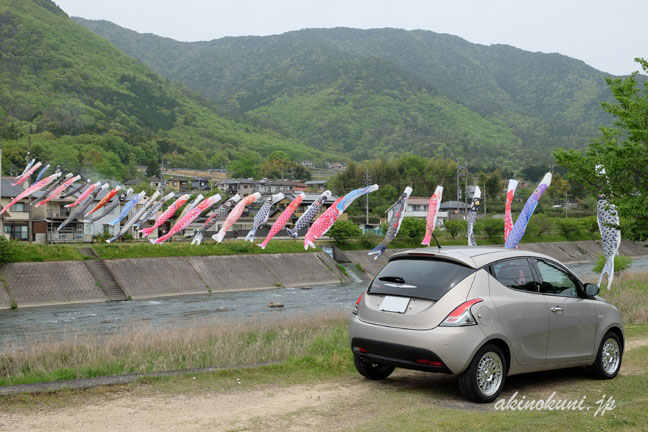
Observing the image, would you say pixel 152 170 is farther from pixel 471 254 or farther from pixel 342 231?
pixel 471 254

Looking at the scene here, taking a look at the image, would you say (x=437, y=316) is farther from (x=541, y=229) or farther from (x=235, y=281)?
(x=541, y=229)

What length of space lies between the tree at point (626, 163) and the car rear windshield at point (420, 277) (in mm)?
4032

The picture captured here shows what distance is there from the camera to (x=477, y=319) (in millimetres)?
6387

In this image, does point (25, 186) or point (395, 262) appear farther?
point (25, 186)

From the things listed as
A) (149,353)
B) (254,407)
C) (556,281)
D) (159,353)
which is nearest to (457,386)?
(556,281)

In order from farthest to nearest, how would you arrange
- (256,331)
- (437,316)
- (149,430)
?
(256,331) → (437,316) → (149,430)

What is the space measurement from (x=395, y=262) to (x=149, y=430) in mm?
3271

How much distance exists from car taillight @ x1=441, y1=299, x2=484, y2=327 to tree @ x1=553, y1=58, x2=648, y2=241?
4226 mm

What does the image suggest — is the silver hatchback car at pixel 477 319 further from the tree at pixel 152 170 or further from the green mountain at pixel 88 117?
the tree at pixel 152 170

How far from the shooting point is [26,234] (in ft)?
175

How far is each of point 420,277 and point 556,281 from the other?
1938 millimetres

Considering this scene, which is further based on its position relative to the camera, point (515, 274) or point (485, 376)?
point (515, 274)

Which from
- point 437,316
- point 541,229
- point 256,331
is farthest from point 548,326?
point 541,229

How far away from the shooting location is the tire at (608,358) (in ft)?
25.3
